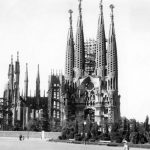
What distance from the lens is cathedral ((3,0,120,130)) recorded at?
4769 inches

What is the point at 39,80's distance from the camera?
141375 millimetres

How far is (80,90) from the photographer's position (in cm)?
12550

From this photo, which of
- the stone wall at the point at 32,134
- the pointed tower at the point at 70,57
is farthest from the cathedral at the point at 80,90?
the stone wall at the point at 32,134

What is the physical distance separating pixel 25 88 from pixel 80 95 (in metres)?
22.3

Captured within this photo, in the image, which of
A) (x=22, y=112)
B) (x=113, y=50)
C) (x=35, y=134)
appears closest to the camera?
(x=35, y=134)

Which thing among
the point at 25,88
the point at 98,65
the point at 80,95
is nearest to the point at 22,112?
the point at 25,88

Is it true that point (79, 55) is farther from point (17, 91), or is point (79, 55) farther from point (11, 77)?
point (11, 77)

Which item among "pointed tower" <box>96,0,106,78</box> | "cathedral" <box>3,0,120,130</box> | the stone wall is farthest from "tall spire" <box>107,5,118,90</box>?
the stone wall

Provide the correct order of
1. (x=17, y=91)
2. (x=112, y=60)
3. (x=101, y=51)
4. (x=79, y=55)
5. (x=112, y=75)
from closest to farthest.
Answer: (x=112, y=75)
(x=112, y=60)
(x=101, y=51)
(x=79, y=55)
(x=17, y=91)

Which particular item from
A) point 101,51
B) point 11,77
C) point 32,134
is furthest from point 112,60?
point 32,134

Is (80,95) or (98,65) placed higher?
(98,65)

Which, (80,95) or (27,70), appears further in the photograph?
(27,70)

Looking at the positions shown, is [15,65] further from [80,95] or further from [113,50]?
[113,50]

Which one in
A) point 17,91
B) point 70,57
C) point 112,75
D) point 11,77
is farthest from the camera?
point 11,77
